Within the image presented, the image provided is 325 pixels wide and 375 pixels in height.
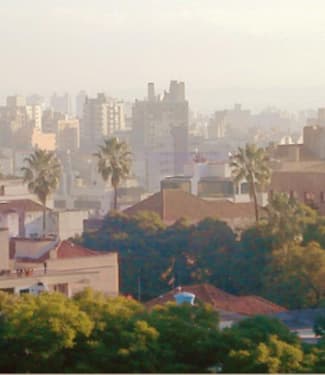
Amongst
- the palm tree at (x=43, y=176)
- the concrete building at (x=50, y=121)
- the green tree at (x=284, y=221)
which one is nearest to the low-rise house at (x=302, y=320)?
the green tree at (x=284, y=221)

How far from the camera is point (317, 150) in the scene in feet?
210

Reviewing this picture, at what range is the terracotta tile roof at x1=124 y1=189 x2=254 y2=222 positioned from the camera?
50.7 m

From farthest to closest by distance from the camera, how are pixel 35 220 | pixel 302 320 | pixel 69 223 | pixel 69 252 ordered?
pixel 69 223 → pixel 35 220 → pixel 69 252 → pixel 302 320

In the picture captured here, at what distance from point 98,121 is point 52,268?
109 m

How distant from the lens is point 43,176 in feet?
158

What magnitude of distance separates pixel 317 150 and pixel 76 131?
7627 cm

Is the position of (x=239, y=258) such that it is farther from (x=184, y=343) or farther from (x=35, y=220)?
(x=184, y=343)

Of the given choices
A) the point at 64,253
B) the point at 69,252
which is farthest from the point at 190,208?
the point at 64,253

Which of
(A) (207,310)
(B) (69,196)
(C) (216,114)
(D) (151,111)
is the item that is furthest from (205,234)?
(C) (216,114)

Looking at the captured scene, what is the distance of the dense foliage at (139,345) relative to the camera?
63.3ft

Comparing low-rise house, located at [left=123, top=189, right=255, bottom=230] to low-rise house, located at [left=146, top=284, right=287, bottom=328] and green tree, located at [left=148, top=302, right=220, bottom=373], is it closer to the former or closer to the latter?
low-rise house, located at [left=146, top=284, right=287, bottom=328]

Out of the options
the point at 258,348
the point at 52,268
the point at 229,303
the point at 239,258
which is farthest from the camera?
the point at 239,258

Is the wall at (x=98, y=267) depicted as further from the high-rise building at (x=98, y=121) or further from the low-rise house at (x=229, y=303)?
the high-rise building at (x=98, y=121)

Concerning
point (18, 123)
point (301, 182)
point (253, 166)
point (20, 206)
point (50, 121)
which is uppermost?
point (50, 121)
